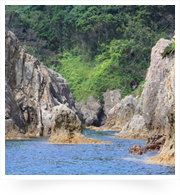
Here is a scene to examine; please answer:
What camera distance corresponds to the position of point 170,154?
1948 cm

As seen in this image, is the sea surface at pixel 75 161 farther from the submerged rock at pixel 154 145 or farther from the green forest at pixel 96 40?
the green forest at pixel 96 40

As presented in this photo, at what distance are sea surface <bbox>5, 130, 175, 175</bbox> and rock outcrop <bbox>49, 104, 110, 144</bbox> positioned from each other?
160cm

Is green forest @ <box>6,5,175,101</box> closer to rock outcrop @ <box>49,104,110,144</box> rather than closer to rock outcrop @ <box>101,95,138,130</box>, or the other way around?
rock outcrop @ <box>101,95,138,130</box>

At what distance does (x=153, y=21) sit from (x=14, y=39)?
42.0 metres

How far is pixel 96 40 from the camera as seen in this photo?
89250 millimetres

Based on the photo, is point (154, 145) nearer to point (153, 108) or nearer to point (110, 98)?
point (153, 108)

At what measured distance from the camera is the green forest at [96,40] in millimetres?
81562

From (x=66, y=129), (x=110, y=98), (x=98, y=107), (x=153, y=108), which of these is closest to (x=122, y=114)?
(x=98, y=107)

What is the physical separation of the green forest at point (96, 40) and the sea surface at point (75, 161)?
162 ft

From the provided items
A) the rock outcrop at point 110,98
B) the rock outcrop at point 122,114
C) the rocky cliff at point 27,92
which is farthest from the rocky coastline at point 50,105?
the rock outcrop at point 110,98

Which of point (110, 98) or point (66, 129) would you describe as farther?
point (110, 98)

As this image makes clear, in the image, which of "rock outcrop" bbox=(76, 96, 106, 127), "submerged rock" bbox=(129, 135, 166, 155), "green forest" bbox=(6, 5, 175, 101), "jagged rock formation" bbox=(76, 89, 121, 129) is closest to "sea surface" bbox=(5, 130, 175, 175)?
"submerged rock" bbox=(129, 135, 166, 155)

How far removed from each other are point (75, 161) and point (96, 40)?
6714 centimetres
